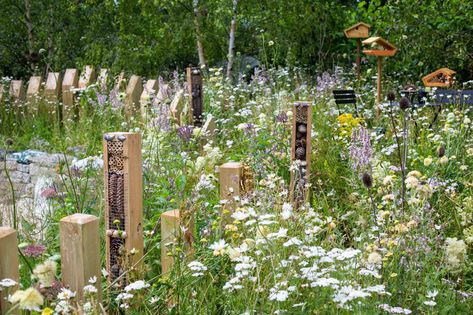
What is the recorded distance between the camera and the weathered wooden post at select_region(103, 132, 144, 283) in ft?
9.58

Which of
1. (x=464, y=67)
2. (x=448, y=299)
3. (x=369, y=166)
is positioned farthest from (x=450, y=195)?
(x=464, y=67)

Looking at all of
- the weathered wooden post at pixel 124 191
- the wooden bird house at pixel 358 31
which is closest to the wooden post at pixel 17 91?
the wooden bird house at pixel 358 31

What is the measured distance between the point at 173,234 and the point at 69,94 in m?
5.88

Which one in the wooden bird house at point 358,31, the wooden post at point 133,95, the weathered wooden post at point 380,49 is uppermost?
the wooden bird house at point 358,31

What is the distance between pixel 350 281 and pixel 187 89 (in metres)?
4.64

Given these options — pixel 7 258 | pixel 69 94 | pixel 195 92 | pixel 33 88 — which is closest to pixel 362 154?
pixel 7 258

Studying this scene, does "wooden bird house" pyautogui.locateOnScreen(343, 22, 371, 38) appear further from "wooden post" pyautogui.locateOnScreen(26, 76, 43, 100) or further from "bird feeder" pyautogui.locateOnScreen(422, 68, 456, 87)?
"wooden post" pyautogui.locateOnScreen(26, 76, 43, 100)

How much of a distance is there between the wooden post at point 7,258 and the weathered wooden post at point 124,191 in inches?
25.5

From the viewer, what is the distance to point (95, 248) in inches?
97.7

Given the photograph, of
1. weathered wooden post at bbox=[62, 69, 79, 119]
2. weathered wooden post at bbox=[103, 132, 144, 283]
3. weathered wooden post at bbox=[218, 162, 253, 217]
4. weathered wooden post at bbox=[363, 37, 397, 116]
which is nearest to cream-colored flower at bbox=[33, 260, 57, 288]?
weathered wooden post at bbox=[103, 132, 144, 283]

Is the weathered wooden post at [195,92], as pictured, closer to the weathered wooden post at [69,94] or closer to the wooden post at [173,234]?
the weathered wooden post at [69,94]

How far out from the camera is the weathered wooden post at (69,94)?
812 cm

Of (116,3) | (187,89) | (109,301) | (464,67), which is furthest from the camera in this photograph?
(116,3)

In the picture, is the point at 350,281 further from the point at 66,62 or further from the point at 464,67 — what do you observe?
the point at 66,62
